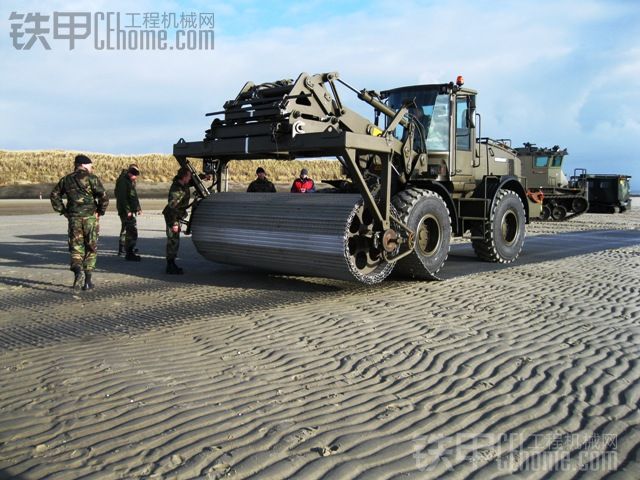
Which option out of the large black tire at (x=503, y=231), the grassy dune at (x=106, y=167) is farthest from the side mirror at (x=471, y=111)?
the grassy dune at (x=106, y=167)

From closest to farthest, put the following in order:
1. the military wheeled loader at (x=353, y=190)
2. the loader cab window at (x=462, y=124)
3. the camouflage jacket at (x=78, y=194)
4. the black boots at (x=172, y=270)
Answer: the military wheeled loader at (x=353, y=190) < the camouflage jacket at (x=78, y=194) < the black boots at (x=172, y=270) < the loader cab window at (x=462, y=124)

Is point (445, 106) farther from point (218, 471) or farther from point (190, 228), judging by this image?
point (218, 471)

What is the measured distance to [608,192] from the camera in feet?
→ 104

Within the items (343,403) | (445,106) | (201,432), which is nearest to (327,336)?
(343,403)

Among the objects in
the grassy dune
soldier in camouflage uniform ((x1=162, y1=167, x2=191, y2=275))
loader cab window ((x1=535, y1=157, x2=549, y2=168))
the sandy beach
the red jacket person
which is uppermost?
the grassy dune

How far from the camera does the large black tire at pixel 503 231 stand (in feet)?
33.7

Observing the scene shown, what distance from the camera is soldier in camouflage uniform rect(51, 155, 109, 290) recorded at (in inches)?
308

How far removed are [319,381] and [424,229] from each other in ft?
15.6

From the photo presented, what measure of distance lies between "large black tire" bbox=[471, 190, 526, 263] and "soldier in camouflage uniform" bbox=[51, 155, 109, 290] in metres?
6.51

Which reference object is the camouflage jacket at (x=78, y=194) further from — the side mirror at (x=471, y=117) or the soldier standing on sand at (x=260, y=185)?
the side mirror at (x=471, y=117)

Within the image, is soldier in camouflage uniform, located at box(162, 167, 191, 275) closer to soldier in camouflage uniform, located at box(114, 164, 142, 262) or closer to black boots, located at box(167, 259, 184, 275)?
black boots, located at box(167, 259, 184, 275)

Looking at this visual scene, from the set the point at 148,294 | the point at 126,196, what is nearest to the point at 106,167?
the point at 126,196

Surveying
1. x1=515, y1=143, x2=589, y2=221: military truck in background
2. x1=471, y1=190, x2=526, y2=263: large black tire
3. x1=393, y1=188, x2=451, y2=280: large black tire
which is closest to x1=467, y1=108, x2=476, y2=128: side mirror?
x1=471, y1=190, x2=526, y2=263: large black tire

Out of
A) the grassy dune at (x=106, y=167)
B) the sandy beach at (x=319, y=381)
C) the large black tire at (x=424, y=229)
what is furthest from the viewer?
the grassy dune at (x=106, y=167)
